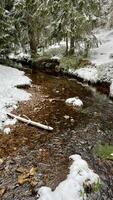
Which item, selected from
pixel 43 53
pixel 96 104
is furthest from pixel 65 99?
pixel 43 53

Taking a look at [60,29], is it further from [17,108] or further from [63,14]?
[17,108]

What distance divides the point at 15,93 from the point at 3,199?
24.5 ft

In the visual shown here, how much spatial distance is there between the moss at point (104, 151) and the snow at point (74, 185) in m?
0.91

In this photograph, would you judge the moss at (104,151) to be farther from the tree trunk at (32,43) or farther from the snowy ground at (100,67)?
the tree trunk at (32,43)

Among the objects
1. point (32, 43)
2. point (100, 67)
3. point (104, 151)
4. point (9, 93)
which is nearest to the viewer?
point (104, 151)

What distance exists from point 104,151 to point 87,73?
29.8ft

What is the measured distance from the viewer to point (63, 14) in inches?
800

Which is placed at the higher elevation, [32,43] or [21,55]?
[32,43]

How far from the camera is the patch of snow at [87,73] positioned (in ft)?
56.3

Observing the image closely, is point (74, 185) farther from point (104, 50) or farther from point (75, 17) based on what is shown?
point (104, 50)

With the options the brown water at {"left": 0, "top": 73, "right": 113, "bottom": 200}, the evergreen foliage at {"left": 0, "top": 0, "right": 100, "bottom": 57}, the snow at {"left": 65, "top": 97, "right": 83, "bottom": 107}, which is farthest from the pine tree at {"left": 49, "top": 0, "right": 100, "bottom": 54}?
the snow at {"left": 65, "top": 97, "right": 83, "bottom": 107}

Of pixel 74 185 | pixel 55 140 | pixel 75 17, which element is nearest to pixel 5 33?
pixel 75 17

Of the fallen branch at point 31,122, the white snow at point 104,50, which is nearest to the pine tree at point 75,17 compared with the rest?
the white snow at point 104,50

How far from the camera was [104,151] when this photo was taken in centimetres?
935
